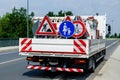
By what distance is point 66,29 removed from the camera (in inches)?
534

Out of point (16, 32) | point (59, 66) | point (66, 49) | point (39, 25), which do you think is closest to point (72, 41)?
point (66, 49)

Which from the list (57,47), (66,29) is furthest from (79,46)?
(66,29)

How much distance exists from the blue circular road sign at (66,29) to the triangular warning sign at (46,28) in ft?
1.44

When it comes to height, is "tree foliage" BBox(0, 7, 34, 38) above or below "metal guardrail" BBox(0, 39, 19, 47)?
above

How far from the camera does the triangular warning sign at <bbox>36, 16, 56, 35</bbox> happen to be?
1391 centimetres

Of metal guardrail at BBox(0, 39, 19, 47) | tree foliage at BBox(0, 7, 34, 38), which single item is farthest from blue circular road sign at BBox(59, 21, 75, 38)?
tree foliage at BBox(0, 7, 34, 38)

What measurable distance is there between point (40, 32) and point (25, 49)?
1.03 meters

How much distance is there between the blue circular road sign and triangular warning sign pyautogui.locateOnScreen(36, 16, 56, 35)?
440mm

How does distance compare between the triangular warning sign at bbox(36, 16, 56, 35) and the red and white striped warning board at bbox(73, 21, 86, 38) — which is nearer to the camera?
the red and white striped warning board at bbox(73, 21, 86, 38)

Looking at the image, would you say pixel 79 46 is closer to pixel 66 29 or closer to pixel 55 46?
pixel 55 46

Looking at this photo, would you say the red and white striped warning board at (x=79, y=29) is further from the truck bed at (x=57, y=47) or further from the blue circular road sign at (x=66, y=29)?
the truck bed at (x=57, y=47)

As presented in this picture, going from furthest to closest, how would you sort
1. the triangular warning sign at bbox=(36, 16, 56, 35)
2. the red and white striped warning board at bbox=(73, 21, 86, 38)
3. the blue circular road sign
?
the triangular warning sign at bbox=(36, 16, 56, 35) < the red and white striped warning board at bbox=(73, 21, 86, 38) < the blue circular road sign

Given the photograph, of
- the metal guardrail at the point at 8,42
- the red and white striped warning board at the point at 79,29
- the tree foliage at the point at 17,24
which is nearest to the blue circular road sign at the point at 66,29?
the red and white striped warning board at the point at 79,29

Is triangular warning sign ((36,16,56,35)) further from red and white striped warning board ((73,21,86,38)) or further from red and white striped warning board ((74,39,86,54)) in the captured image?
red and white striped warning board ((74,39,86,54))
